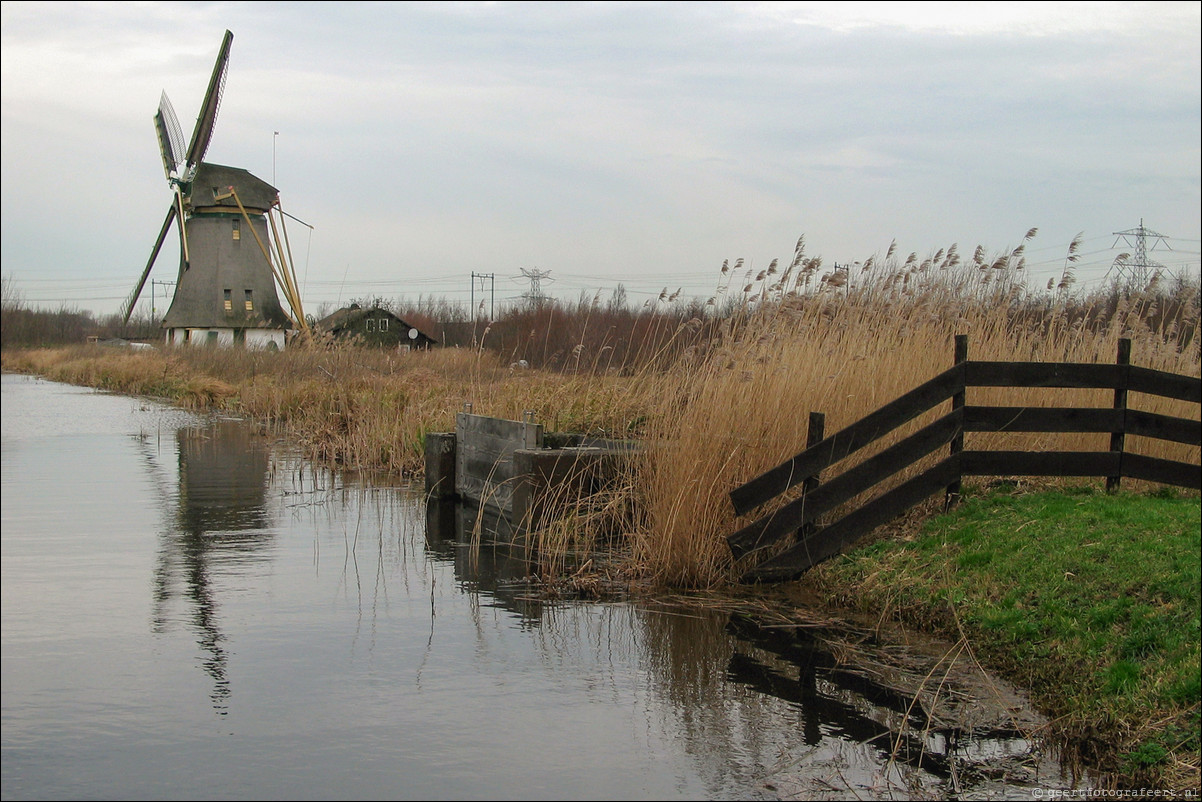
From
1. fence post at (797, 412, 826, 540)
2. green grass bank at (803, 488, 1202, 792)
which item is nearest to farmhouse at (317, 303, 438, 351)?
fence post at (797, 412, 826, 540)

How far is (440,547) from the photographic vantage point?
10.2m

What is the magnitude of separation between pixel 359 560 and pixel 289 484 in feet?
16.0

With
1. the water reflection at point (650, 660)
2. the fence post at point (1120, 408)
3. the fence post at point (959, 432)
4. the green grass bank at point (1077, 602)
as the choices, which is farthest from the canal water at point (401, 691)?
the fence post at point (1120, 408)

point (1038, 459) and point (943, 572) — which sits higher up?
point (1038, 459)

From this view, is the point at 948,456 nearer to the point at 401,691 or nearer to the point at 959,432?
the point at 959,432

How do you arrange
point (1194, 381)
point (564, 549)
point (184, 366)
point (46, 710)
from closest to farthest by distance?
point (46, 710)
point (1194, 381)
point (564, 549)
point (184, 366)

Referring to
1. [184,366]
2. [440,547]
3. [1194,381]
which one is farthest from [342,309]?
[1194,381]

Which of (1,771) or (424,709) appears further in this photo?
(424,709)

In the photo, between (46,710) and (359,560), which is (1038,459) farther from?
(46,710)

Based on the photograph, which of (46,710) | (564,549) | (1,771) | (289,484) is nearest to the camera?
(1,771)

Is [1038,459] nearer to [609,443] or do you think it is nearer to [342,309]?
[609,443]

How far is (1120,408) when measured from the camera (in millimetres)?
8383

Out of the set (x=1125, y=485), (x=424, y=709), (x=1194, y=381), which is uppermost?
(x=1194, y=381)

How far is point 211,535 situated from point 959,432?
279 inches
